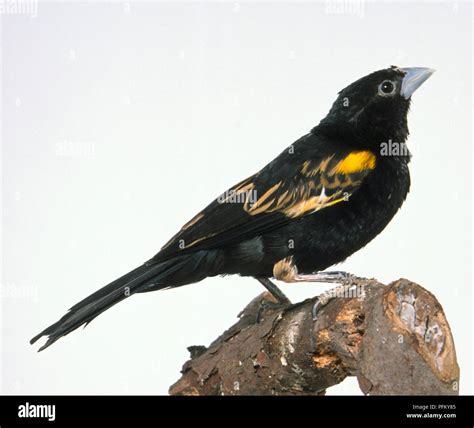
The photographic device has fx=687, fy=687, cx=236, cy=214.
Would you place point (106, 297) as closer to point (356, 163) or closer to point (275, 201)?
point (275, 201)

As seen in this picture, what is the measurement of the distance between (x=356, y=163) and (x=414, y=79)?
672mm

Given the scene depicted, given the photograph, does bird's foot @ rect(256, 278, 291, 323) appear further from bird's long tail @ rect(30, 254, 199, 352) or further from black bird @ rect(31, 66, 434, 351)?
bird's long tail @ rect(30, 254, 199, 352)

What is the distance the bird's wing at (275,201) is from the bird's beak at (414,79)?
484 mm

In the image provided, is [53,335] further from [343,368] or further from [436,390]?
[436,390]

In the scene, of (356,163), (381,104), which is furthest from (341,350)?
(381,104)

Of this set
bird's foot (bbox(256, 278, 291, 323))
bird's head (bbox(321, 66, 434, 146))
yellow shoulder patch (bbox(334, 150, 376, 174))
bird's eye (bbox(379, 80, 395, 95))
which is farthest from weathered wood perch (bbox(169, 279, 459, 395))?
bird's eye (bbox(379, 80, 395, 95))

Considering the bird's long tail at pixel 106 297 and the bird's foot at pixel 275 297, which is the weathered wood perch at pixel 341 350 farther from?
the bird's long tail at pixel 106 297

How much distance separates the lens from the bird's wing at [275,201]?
12.0ft

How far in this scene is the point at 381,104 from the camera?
158 inches

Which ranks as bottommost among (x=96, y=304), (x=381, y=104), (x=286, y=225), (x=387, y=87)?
(x=96, y=304)

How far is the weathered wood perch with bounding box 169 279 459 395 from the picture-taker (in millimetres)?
2555

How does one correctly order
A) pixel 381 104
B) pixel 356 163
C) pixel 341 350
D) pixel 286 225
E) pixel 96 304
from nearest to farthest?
1. pixel 341 350
2. pixel 96 304
3. pixel 286 225
4. pixel 356 163
5. pixel 381 104

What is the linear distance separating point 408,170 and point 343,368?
1351mm
